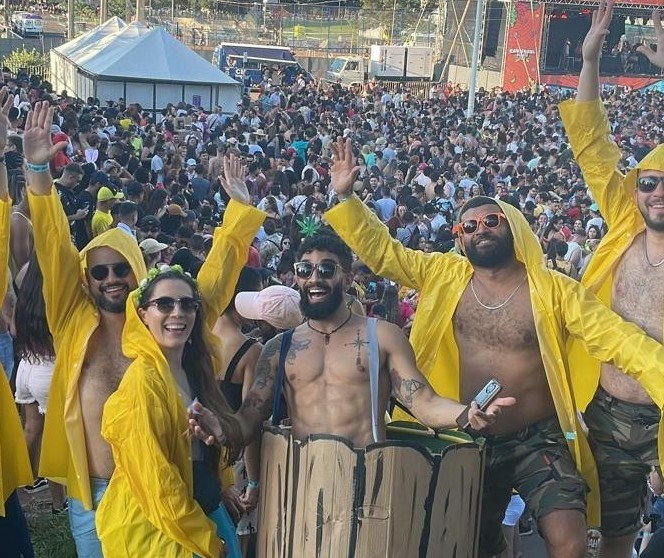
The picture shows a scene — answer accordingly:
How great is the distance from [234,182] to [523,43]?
3692 centimetres

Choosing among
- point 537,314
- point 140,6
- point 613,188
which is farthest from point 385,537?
point 140,6

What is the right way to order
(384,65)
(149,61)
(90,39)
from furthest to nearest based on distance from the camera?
1. (384,65)
2. (90,39)
3. (149,61)

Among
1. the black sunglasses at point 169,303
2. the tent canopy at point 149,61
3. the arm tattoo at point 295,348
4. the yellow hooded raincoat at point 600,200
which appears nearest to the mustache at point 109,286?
the black sunglasses at point 169,303

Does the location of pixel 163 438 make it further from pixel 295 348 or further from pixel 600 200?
pixel 600 200

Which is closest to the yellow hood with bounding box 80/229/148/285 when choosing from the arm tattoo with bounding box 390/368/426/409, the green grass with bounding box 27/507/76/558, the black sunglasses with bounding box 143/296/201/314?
the black sunglasses with bounding box 143/296/201/314

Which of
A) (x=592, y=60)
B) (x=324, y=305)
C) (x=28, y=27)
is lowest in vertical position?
(x=28, y=27)

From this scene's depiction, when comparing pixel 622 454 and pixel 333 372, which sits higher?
pixel 333 372

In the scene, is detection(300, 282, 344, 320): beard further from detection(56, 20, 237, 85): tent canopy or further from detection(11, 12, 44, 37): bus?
detection(11, 12, 44, 37): bus

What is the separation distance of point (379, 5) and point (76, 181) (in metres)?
46.6

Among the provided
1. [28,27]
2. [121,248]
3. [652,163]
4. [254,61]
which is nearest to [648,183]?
[652,163]

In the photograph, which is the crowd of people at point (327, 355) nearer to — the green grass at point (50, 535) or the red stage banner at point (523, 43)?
the green grass at point (50, 535)

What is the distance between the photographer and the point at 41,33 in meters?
45.5

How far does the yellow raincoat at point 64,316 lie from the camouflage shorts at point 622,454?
2092mm

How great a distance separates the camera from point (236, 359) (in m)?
4.59
